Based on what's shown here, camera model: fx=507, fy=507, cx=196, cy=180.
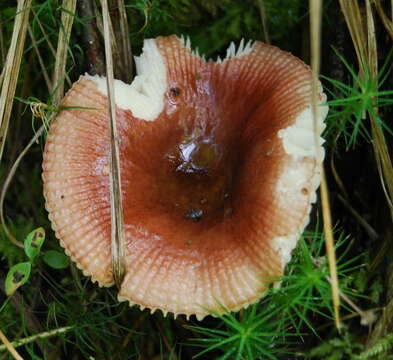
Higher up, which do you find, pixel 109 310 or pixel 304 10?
pixel 304 10

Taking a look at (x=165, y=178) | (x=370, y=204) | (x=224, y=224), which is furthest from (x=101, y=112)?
(x=370, y=204)

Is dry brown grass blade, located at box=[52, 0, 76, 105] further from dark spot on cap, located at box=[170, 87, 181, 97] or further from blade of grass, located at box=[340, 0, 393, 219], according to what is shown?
blade of grass, located at box=[340, 0, 393, 219]

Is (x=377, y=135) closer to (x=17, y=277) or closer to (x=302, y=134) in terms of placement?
(x=302, y=134)

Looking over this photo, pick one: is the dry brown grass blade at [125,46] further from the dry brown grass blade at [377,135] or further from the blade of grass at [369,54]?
the dry brown grass blade at [377,135]

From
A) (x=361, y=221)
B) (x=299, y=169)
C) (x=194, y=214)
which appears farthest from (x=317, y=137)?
(x=361, y=221)

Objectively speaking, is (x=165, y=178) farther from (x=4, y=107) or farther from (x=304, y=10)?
(x=304, y=10)
